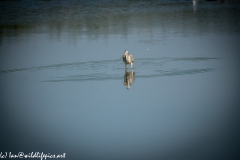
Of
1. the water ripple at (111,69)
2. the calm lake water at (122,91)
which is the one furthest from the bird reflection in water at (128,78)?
the water ripple at (111,69)

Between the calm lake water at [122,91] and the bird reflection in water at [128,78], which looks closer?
the calm lake water at [122,91]

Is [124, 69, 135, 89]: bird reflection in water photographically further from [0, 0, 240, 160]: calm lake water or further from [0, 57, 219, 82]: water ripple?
[0, 57, 219, 82]: water ripple

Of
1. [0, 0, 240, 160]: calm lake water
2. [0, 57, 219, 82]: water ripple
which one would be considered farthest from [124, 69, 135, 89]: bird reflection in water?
[0, 57, 219, 82]: water ripple

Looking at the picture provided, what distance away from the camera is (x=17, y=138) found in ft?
35.9

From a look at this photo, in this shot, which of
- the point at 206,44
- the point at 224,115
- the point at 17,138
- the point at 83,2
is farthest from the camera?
the point at 83,2

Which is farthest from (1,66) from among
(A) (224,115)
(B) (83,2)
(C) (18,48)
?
(B) (83,2)

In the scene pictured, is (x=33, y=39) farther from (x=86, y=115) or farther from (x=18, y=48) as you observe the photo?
(x=86, y=115)

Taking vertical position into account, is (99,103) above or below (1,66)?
below

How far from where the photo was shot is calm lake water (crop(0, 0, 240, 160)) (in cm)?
1038

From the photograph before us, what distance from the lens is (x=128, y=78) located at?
15.1 meters

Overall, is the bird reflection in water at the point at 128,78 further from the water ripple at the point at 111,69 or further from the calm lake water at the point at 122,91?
the water ripple at the point at 111,69

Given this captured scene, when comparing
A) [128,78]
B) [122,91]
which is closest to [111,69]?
[128,78]

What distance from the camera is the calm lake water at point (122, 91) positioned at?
10383mm

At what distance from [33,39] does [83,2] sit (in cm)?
1776
